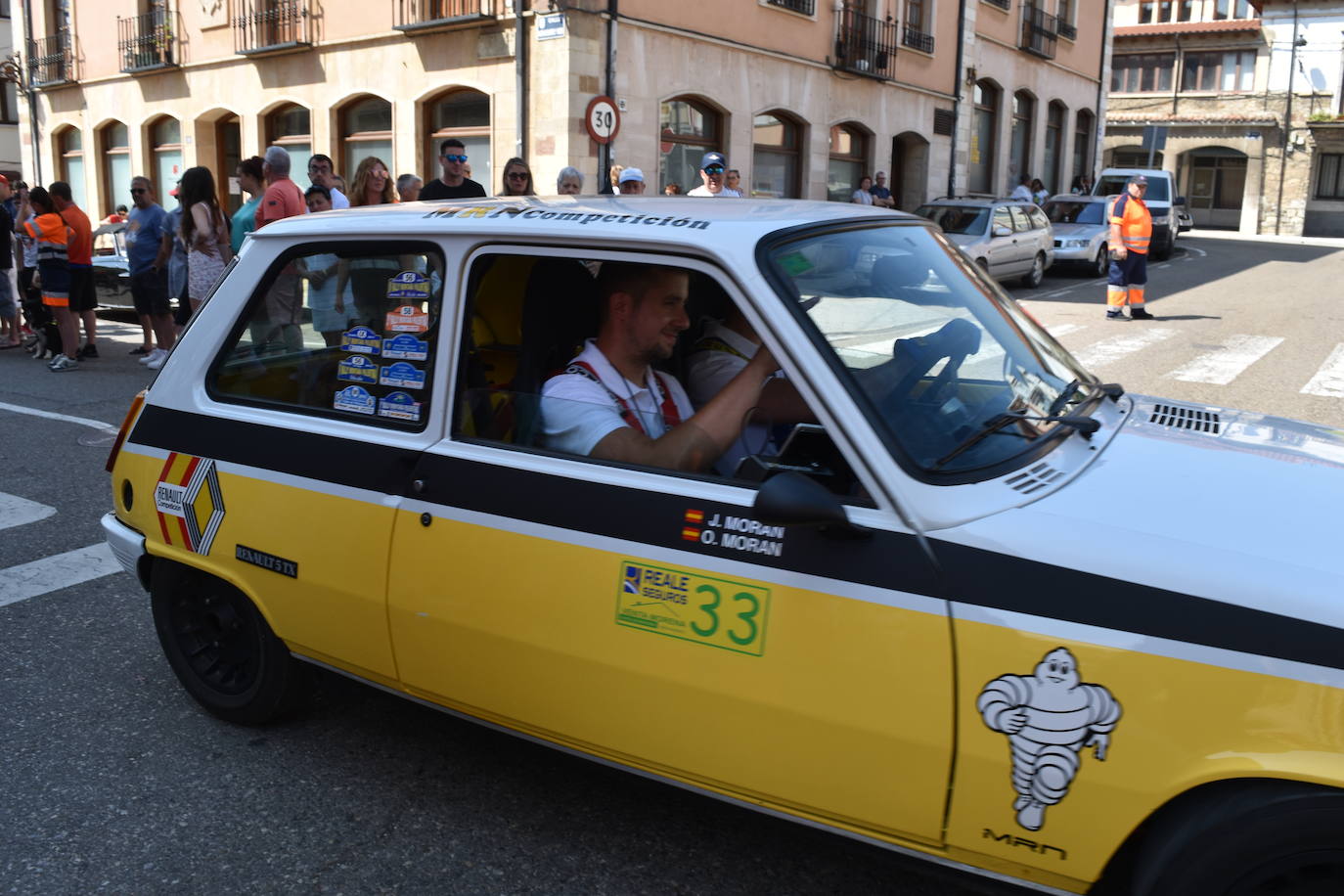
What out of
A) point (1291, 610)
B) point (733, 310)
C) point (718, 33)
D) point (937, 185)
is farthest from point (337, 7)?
point (1291, 610)

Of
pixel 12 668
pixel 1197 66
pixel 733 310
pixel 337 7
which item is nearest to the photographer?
pixel 733 310

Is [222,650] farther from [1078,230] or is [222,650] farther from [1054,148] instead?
[1054,148]

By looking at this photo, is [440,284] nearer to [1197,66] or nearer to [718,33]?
[718,33]

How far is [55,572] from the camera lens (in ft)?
17.1

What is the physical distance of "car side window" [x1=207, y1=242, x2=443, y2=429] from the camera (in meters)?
3.09

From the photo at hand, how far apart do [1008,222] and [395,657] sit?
698 inches

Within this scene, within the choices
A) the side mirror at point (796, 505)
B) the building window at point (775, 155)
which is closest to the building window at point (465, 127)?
the building window at point (775, 155)

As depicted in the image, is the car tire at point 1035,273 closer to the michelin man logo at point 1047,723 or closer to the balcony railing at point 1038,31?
the balcony railing at point 1038,31

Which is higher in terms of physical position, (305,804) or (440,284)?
(440,284)

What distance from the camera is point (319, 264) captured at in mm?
3361

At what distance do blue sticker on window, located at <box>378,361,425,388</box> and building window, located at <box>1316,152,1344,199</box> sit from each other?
179ft

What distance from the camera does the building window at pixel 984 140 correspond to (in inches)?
1198

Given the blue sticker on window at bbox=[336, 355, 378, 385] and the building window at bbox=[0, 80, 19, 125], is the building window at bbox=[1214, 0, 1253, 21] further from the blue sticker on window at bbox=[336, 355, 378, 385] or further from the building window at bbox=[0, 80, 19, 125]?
the blue sticker on window at bbox=[336, 355, 378, 385]

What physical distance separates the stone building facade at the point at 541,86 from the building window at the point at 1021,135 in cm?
32
